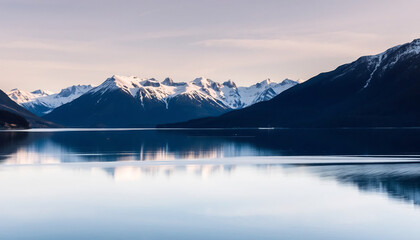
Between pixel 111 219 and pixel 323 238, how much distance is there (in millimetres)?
13901

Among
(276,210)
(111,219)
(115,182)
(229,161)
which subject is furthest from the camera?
(229,161)

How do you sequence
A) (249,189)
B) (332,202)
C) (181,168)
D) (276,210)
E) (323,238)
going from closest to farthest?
(323,238) → (276,210) → (332,202) → (249,189) → (181,168)

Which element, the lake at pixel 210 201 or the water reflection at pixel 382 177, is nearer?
the lake at pixel 210 201

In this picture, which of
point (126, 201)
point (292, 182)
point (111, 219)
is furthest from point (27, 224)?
point (292, 182)

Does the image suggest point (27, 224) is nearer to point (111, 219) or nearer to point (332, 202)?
point (111, 219)

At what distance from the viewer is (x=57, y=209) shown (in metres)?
39.3

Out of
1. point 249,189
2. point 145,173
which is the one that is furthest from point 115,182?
point 249,189

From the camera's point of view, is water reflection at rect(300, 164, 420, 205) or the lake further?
water reflection at rect(300, 164, 420, 205)

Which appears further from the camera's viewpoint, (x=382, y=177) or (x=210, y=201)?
(x=382, y=177)

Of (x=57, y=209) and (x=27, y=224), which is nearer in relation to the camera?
(x=27, y=224)

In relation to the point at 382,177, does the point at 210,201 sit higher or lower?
lower

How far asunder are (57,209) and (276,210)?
16115mm

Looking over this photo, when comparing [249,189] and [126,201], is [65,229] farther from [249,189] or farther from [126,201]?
[249,189]

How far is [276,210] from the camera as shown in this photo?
38.8m
